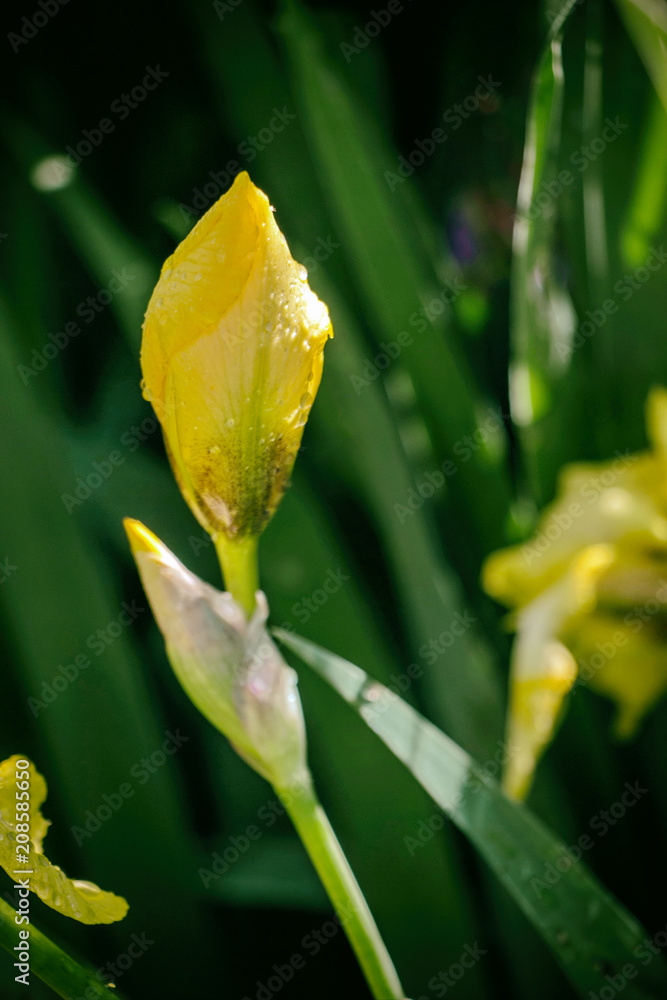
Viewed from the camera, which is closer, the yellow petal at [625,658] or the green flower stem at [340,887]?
the green flower stem at [340,887]

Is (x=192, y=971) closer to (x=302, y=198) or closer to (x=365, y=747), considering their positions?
(x=365, y=747)

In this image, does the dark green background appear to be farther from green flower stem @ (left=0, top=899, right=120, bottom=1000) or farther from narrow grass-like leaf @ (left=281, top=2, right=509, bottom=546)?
green flower stem @ (left=0, top=899, right=120, bottom=1000)

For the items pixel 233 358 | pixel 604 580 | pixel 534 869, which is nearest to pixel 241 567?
pixel 233 358

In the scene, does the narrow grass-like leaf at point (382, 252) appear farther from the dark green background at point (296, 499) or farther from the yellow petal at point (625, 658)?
the yellow petal at point (625, 658)

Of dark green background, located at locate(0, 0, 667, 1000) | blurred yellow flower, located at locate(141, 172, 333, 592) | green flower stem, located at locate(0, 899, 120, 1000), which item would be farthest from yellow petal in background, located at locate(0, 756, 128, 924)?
dark green background, located at locate(0, 0, 667, 1000)

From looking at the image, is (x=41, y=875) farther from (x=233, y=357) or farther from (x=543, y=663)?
(x=543, y=663)

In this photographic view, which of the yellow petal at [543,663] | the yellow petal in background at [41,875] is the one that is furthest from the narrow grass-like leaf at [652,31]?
the yellow petal in background at [41,875]
